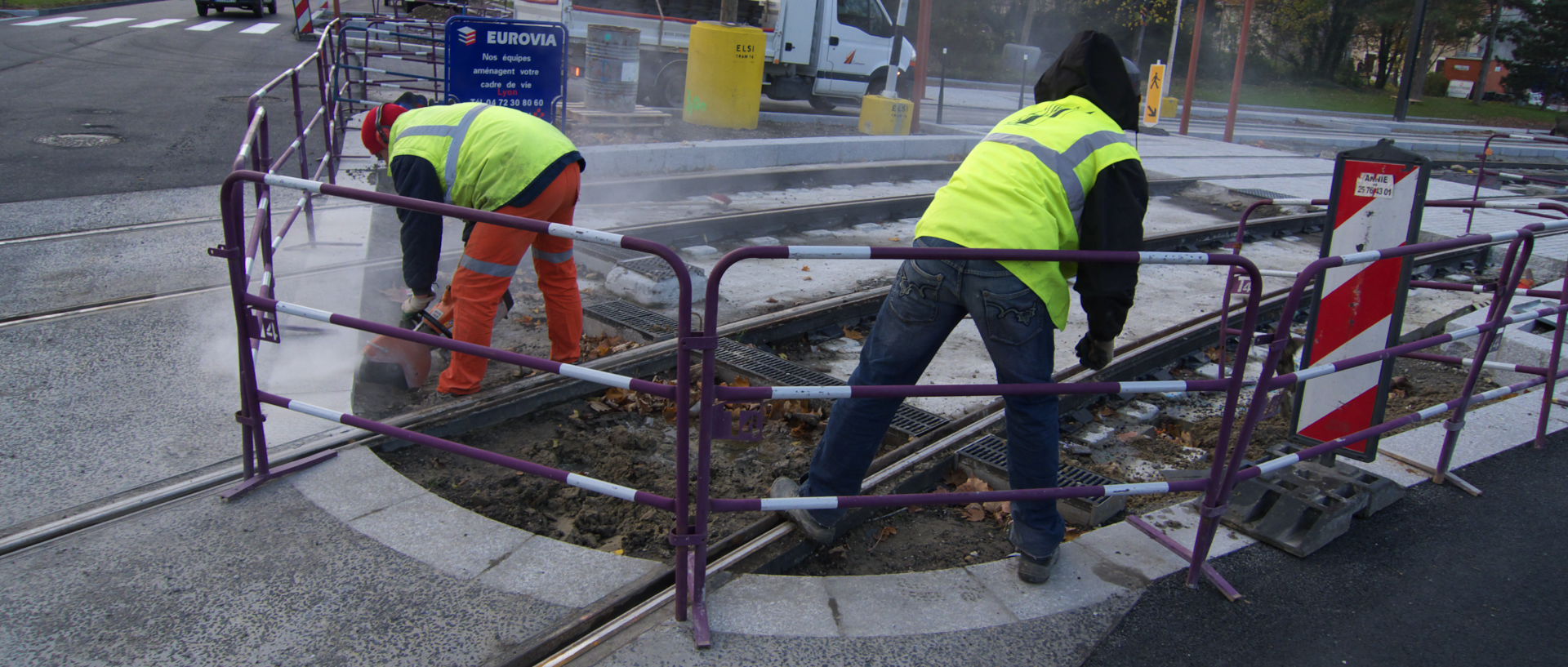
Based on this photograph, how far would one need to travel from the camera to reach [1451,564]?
374 cm

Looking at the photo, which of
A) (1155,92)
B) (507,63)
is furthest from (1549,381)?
(1155,92)

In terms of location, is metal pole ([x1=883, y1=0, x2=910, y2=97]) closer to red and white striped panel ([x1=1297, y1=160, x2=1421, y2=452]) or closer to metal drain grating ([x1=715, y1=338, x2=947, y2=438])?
metal drain grating ([x1=715, y1=338, x2=947, y2=438])

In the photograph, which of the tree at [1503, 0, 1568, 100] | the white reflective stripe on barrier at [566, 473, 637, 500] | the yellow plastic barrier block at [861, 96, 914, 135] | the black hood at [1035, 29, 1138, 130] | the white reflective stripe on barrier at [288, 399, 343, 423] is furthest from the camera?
the tree at [1503, 0, 1568, 100]

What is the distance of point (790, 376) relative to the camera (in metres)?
5.10

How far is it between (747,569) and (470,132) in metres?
2.38

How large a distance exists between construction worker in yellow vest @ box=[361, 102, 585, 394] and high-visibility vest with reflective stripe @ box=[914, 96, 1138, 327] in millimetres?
2074

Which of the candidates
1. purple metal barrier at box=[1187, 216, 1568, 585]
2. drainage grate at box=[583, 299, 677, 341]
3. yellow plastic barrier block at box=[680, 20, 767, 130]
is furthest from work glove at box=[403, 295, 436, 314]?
yellow plastic barrier block at box=[680, 20, 767, 130]

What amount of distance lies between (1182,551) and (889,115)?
12.2 meters

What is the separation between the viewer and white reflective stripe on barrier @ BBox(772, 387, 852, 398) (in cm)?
279

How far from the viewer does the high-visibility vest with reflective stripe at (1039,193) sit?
10.1 ft

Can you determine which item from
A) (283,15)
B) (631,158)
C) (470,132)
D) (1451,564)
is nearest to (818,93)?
(631,158)

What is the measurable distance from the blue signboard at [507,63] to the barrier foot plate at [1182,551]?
22.6ft

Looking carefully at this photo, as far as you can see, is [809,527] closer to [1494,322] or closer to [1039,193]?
[1039,193]

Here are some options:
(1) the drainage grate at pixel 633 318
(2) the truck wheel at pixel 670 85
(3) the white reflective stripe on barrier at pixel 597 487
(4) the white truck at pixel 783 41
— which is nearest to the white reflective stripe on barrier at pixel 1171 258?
(3) the white reflective stripe on barrier at pixel 597 487
